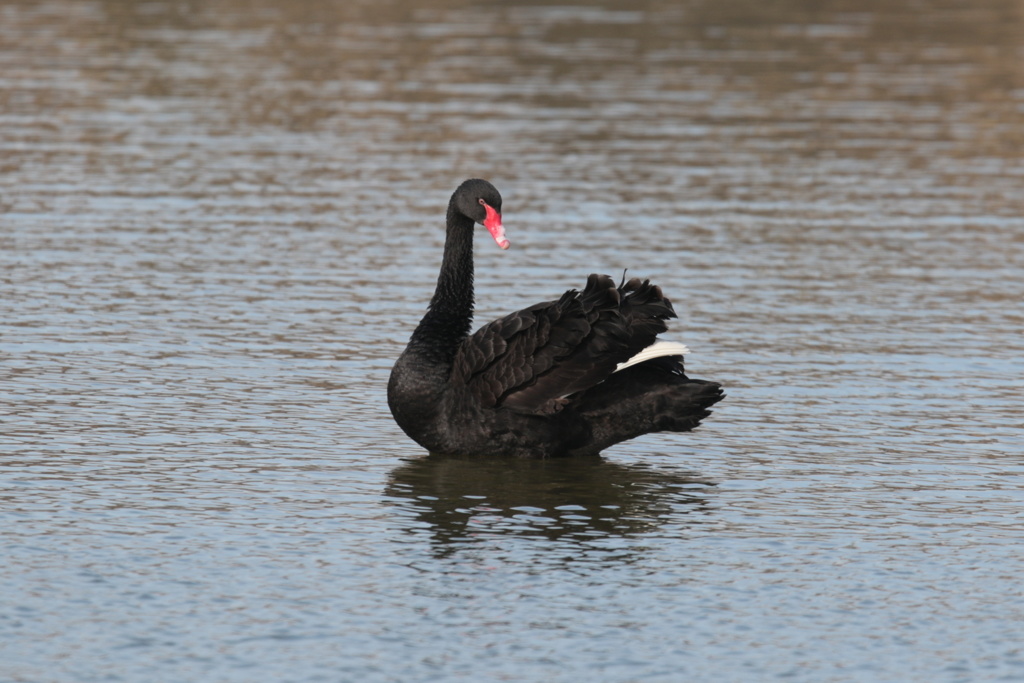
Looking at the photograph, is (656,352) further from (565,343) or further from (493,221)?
(493,221)

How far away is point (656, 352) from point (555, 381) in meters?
0.68

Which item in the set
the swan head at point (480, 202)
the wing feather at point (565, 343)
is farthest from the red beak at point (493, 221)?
the wing feather at point (565, 343)

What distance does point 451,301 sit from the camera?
11.4m

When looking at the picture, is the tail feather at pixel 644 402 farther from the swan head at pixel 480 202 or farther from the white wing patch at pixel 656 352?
the swan head at pixel 480 202

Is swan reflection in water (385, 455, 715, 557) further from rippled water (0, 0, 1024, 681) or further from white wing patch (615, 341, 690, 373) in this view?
white wing patch (615, 341, 690, 373)

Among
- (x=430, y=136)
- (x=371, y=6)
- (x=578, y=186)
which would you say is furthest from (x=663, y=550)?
(x=371, y=6)

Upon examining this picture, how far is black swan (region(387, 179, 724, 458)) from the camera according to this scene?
10586 mm

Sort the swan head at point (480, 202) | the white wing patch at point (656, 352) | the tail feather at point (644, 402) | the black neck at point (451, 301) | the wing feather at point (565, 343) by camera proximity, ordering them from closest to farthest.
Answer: the white wing patch at point (656, 352)
the wing feather at point (565, 343)
the tail feather at point (644, 402)
the black neck at point (451, 301)
the swan head at point (480, 202)

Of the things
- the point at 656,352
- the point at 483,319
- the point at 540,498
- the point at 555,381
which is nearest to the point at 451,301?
the point at 555,381

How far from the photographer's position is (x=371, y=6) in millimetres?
42688

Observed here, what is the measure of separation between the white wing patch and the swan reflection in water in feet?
2.45

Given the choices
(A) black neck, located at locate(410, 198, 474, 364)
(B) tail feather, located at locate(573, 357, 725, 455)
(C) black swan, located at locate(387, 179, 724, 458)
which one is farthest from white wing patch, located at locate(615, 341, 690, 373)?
(A) black neck, located at locate(410, 198, 474, 364)

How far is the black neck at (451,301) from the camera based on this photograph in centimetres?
1113

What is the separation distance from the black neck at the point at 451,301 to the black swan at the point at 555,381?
2 centimetres
